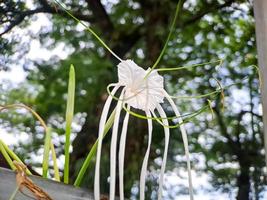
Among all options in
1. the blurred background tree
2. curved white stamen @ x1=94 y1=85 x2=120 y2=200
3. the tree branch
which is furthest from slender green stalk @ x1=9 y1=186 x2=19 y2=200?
the tree branch

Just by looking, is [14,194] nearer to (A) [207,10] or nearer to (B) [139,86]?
(B) [139,86]

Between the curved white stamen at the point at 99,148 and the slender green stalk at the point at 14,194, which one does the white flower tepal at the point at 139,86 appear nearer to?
the curved white stamen at the point at 99,148

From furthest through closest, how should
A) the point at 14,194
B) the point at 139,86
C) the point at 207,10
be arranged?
1. the point at 207,10
2. the point at 139,86
3. the point at 14,194

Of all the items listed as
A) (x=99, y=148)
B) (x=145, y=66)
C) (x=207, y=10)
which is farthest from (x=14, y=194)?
(x=207, y=10)

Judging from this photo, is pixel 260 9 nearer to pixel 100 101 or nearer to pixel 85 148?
pixel 85 148

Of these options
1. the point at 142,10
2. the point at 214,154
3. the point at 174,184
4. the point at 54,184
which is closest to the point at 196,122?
the point at 214,154

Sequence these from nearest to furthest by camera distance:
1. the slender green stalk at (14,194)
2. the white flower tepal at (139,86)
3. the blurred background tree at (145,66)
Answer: the slender green stalk at (14,194) < the white flower tepal at (139,86) < the blurred background tree at (145,66)

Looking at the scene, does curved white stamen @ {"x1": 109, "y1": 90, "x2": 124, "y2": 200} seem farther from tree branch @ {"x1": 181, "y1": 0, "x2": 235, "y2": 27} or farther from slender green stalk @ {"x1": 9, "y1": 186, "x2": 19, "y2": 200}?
tree branch @ {"x1": 181, "y1": 0, "x2": 235, "y2": 27}

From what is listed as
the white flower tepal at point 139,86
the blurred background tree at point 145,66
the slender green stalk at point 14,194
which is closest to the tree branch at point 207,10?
the blurred background tree at point 145,66
